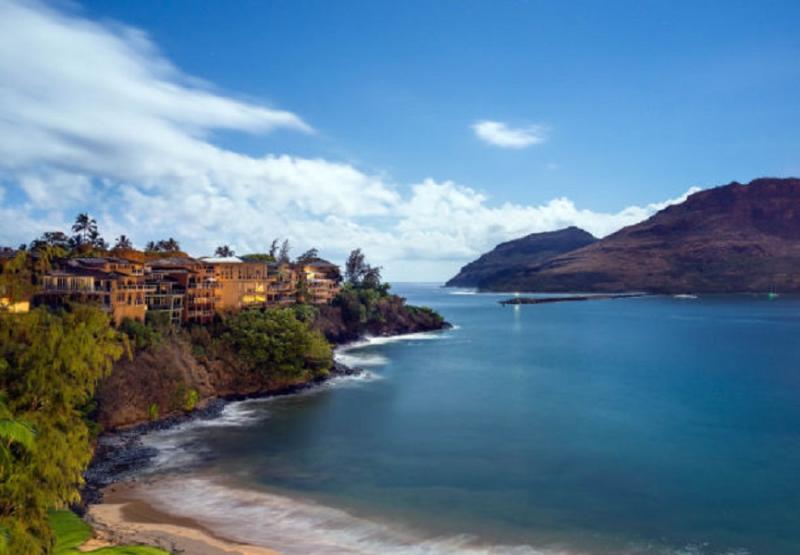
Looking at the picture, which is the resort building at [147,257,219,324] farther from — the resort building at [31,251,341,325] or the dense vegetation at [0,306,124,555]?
the dense vegetation at [0,306,124,555]

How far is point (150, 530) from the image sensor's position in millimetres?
28109

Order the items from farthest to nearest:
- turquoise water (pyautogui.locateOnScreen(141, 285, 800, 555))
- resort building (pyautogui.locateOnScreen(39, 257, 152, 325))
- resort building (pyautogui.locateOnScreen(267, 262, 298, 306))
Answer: resort building (pyautogui.locateOnScreen(267, 262, 298, 306)) < resort building (pyautogui.locateOnScreen(39, 257, 152, 325)) < turquoise water (pyautogui.locateOnScreen(141, 285, 800, 555))

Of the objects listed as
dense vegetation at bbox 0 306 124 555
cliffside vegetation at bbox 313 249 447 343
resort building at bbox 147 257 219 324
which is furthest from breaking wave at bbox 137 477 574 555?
cliffside vegetation at bbox 313 249 447 343

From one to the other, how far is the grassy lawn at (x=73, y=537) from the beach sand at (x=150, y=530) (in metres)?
0.89

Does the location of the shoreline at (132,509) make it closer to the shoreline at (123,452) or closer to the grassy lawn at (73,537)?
the shoreline at (123,452)

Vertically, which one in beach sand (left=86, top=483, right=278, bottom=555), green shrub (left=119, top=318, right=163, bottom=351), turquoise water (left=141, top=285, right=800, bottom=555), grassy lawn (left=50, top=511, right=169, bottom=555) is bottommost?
turquoise water (left=141, top=285, right=800, bottom=555)

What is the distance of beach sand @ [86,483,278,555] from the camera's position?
86.1 feet

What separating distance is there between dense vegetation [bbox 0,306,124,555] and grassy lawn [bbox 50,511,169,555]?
7.08m

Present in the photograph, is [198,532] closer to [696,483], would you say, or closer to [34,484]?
[34,484]

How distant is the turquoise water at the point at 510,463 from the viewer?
99.7 ft

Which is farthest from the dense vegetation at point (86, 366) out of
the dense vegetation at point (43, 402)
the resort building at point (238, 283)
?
the resort building at point (238, 283)

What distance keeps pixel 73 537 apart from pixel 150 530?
13.7 ft

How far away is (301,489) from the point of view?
1438 inches

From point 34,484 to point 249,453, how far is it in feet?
96.3
